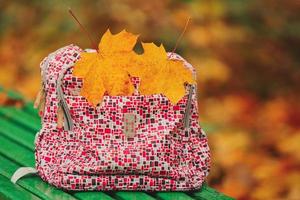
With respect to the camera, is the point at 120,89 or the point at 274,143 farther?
the point at 274,143

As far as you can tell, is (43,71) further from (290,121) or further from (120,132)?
(290,121)

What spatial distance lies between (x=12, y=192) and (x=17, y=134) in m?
0.55

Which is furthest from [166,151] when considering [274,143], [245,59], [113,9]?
[113,9]

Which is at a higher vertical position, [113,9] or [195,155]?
[113,9]

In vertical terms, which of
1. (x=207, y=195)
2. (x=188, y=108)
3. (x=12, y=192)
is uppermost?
(x=188, y=108)

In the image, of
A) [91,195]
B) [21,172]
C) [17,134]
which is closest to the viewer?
[91,195]

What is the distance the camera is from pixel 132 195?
2.55 metres

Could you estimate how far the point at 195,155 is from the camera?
2.63m

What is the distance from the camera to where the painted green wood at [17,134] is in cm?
302

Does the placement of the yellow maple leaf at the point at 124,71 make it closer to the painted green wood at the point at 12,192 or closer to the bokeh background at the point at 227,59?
the painted green wood at the point at 12,192

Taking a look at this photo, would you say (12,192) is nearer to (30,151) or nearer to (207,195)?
(30,151)

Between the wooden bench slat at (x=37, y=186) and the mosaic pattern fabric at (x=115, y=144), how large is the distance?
27mm

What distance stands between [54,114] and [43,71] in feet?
0.46

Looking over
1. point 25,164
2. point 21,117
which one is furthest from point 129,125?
point 21,117
